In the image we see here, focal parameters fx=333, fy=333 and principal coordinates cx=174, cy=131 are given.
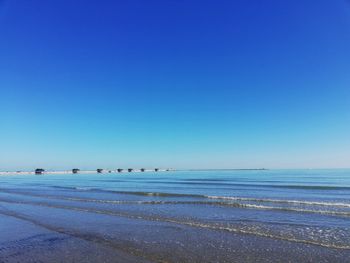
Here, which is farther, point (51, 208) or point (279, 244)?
point (51, 208)

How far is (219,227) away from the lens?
581 inches

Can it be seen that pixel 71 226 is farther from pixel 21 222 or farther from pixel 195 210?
pixel 195 210

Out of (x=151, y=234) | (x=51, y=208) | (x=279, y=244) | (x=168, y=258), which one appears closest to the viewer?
(x=168, y=258)

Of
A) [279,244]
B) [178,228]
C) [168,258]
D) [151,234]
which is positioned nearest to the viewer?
[168,258]

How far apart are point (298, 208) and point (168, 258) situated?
1320 cm

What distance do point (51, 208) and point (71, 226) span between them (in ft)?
24.6

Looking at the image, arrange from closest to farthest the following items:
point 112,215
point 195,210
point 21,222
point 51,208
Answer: point 21,222, point 112,215, point 195,210, point 51,208

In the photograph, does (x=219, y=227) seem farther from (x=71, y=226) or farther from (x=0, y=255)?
(x=0, y=255)

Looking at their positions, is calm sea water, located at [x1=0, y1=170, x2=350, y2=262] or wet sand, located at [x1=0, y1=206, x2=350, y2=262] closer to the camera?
wet sand, located at [x1=0, y1=206, x2=350, y2=262]

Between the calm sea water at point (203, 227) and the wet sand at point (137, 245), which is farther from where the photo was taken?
the calm sea water at point (203, 227)

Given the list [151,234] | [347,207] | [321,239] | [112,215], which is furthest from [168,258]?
[347,207]

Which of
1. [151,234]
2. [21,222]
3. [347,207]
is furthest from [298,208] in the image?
[21,222]

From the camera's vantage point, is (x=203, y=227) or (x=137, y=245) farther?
(x=203, y=227)

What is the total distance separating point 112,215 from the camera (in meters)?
18.7
